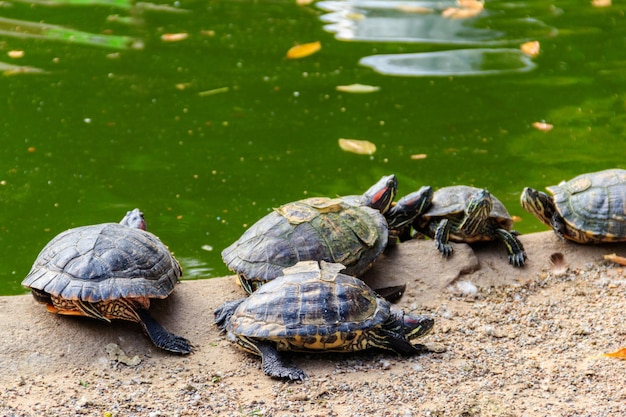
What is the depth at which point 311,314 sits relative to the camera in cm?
351

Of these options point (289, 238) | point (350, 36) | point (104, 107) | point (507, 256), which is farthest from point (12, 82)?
point (507, 256)

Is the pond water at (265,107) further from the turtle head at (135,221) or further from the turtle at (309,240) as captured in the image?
the turtle at (309,240)

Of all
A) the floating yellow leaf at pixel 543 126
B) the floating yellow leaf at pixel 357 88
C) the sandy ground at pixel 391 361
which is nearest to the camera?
the sandy ground at pixel 391 361

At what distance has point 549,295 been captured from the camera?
14.1 feet

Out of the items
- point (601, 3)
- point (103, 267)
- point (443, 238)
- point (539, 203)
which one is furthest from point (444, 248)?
point (601, 3)

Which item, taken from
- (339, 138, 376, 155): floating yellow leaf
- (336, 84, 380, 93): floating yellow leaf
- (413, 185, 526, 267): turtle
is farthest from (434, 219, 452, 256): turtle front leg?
(336, 84, 380, 93): floating yellow leaf

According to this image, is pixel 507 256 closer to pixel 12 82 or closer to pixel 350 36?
pixel 350 36

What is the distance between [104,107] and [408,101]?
253 centimetres

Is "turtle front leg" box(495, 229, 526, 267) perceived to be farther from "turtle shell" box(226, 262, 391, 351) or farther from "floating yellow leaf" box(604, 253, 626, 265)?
"turtle shell" box(226, 262, 391, 351)

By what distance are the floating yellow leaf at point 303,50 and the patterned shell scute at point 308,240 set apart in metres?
3.89

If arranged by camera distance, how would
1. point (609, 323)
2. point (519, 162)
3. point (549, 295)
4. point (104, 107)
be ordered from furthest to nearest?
point (104, 107)
point (519, 162)
point (549, 295)
point (609, 323)

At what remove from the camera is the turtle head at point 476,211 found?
4.49m

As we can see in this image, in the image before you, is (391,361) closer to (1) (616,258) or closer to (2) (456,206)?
(2) (456,206)

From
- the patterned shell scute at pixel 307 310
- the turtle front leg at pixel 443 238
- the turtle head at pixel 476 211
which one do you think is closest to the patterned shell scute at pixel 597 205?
the turtle head at pixel 476 211
